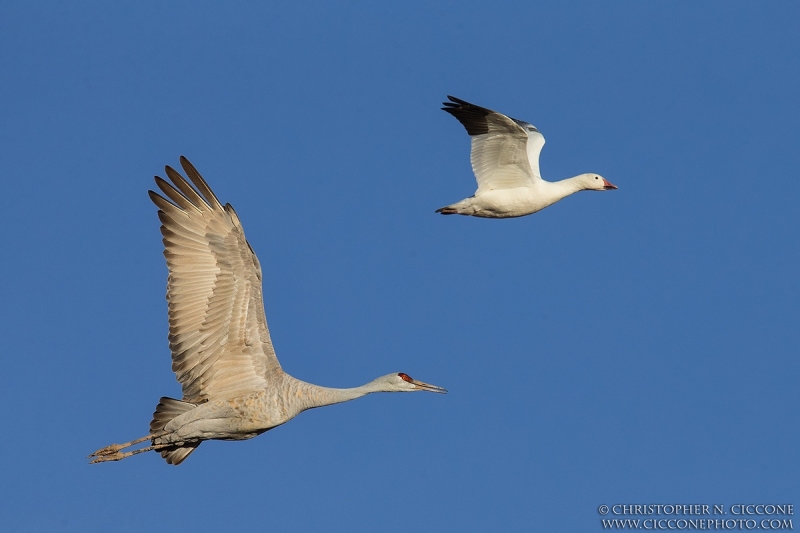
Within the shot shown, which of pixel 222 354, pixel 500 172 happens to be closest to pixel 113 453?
pixel 222 354

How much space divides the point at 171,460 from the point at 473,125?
295 inches

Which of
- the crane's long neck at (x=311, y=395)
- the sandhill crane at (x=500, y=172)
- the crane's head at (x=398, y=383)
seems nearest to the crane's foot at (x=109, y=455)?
the crane's long neck at (x=311, y=395)

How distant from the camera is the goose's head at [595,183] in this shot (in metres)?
18.7

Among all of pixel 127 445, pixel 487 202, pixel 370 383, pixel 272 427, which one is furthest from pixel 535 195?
pixel 127 445

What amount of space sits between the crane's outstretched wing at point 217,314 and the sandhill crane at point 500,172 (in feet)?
15.6

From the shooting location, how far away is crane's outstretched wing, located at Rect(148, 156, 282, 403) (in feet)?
45.6

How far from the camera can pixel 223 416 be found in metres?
13.9

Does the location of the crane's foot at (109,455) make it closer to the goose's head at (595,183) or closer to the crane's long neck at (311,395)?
the crane's long neck at (311,395)

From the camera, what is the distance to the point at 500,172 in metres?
17.9

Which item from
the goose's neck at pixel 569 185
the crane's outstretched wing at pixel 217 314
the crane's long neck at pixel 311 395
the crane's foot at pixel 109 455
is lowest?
the crane's foot at pixel 109 455

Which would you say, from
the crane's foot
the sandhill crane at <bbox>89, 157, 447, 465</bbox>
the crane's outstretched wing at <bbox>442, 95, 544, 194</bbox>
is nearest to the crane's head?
the sandhill crane at <bbox>89, 157, 447, 465</bbox>

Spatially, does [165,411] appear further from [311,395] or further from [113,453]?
[311,395]

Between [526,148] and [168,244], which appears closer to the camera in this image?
[168,244]

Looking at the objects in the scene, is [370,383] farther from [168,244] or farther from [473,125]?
[473,125]
